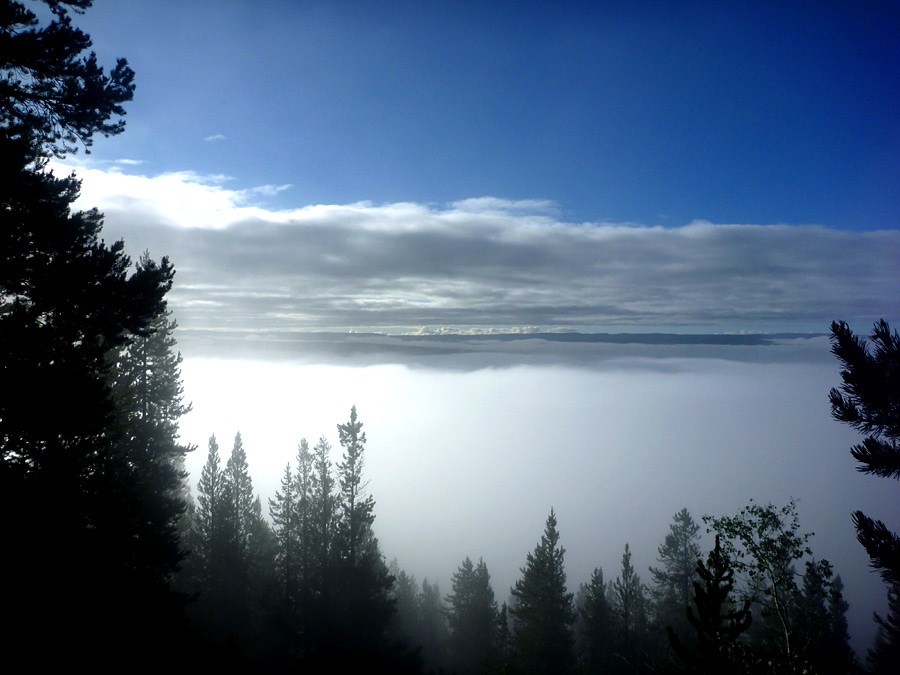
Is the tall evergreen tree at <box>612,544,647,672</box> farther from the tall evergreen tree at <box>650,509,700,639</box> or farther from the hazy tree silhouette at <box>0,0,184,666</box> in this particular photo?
the hazy tree silhouette at <box>0,0,184,666</box>

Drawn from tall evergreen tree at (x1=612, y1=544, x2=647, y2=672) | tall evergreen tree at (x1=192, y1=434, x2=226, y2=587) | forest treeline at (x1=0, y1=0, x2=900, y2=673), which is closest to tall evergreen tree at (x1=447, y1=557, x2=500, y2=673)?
tall evergreen tree at (x1=612, y1=544, x2=647, y2=672)

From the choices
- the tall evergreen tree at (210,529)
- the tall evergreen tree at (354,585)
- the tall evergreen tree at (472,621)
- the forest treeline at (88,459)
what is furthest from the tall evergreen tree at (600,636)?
the tall evergreen tree at (210,529)

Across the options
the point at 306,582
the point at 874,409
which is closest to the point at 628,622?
the point at 306,582

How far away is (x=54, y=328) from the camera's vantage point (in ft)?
31.2

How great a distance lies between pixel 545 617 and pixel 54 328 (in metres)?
31.8

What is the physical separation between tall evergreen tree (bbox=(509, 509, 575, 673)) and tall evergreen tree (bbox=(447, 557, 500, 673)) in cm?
661

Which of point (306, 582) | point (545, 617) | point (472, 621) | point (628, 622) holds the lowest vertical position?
point (472, 621)

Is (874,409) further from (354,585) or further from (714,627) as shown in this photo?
(354,585)

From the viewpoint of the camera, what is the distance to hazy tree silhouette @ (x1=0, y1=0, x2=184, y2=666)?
8867 mm

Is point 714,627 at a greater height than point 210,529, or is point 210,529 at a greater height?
point 714,627

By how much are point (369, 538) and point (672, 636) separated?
38.9m

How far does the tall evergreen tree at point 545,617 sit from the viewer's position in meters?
30.5

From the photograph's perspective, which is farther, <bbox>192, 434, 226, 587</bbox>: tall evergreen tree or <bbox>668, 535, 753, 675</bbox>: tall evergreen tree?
<bbox>192, 434, 226, 587</bbox>: tall evergreen tree

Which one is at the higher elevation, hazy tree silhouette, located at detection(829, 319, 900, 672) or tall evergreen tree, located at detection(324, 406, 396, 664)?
hazy tree silhouette, located at detection(829, 319, 900, 672)
